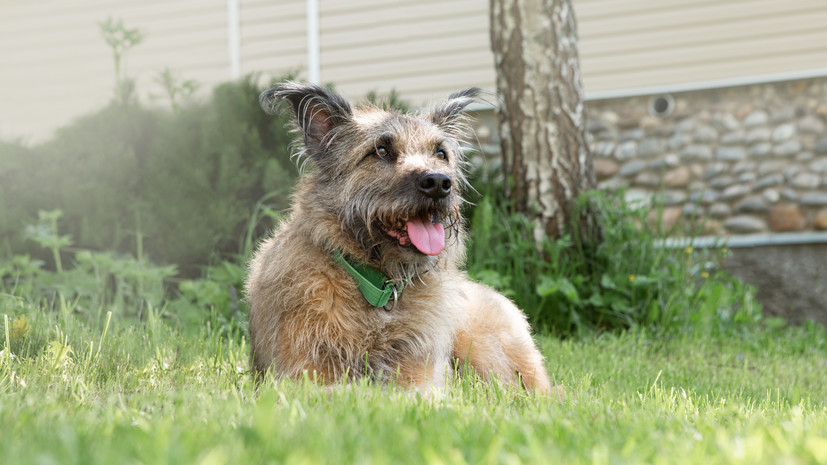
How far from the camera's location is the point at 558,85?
22.3 feet

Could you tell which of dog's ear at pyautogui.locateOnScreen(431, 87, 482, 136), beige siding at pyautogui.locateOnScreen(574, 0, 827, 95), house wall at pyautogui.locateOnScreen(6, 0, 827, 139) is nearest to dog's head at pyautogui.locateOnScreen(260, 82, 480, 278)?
dog's ear at pyautogui.locateOnScreen(431, 87, 482, 136)

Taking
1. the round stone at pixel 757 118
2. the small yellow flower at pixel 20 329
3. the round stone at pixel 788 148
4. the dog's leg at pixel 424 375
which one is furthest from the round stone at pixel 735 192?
the small yellow flower at pixel 20 329

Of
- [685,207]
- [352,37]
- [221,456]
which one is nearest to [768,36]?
[685,207]

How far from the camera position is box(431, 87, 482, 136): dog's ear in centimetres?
421

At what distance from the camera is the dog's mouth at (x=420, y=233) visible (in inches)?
135

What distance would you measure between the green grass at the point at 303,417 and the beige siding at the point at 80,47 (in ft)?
26.4

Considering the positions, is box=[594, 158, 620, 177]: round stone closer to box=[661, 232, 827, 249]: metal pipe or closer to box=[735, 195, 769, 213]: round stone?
box=[661, 232, 827, 249]: metal pipe

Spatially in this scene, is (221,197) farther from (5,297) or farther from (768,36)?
(768,36)

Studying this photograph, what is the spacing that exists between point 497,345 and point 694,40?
701 cm

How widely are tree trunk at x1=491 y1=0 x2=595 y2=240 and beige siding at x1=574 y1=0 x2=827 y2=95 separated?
301 centimetres

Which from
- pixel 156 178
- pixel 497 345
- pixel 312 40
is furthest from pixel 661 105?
pixel 497 345

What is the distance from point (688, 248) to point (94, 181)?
19.1ft

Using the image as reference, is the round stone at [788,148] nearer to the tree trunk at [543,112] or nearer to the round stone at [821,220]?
the round stone at [821,220]

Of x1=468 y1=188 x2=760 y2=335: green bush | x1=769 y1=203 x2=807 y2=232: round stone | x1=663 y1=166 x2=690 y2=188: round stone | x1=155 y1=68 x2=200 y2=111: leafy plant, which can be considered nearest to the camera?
x1=468 y1=188 x2=760 y2=335: green bush
